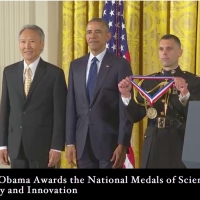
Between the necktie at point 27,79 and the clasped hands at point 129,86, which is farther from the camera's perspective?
the necktie at point 27,79

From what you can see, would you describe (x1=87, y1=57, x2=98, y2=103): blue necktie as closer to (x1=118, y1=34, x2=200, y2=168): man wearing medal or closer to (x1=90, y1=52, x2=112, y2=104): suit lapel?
(x1=90, y1=52, x2=112, y2=104): suit lapel

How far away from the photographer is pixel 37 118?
3117 mm

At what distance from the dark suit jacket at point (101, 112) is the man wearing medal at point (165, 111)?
135mm

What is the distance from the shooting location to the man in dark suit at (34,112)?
3.12m

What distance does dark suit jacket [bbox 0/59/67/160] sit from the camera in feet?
10.2

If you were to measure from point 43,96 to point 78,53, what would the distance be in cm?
163

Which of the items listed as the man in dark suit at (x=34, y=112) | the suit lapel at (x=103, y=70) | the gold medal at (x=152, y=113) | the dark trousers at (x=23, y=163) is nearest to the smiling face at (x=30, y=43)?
the man in dark suit at (x=34, y=112)

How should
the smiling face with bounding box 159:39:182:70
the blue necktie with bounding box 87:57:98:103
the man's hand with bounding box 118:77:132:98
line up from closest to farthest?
the man's hand with bounding box 118:77:132:98, the smiling face with bounding box 159:39:182:70, the blue necktie with bounding box 87:57:98:103

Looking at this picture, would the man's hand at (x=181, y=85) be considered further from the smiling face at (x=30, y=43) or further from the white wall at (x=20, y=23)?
the white wall at (x=20, y=23)

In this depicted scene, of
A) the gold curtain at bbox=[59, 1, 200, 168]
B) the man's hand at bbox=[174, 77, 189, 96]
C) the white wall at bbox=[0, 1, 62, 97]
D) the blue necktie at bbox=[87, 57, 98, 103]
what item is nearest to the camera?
the man's hand at bbox=[174, 77, 189, 96]

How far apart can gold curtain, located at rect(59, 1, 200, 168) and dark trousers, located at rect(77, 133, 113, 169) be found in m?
1.38

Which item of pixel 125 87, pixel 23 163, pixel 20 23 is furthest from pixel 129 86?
pixel 20 23

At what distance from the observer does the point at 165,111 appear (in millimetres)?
2988

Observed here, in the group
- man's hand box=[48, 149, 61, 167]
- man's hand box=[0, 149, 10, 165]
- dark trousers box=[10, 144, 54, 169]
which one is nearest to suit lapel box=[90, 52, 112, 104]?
man's hand box=[48, 149, 61, 167]
